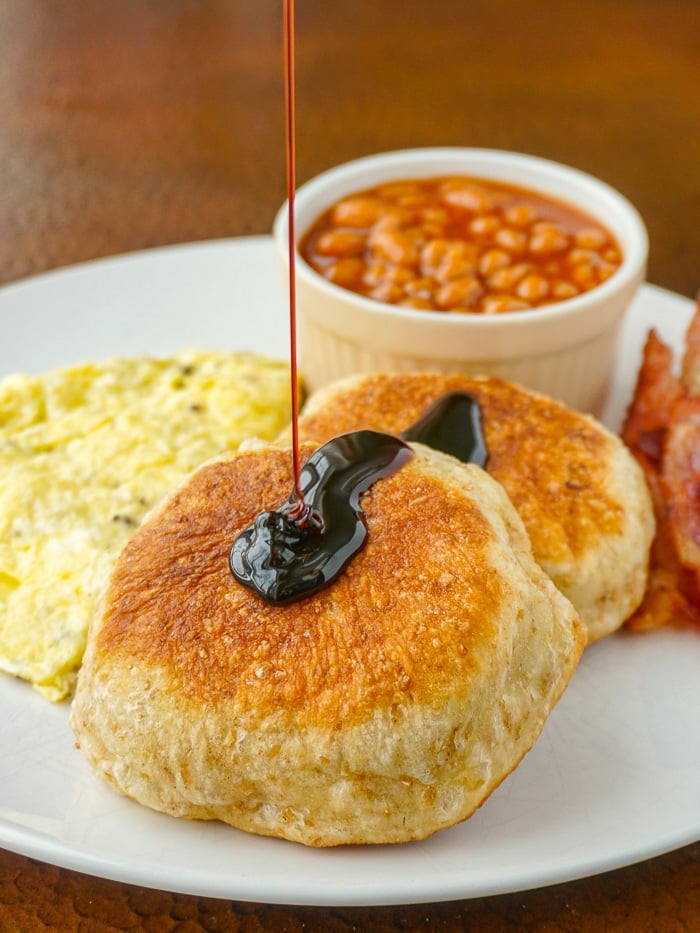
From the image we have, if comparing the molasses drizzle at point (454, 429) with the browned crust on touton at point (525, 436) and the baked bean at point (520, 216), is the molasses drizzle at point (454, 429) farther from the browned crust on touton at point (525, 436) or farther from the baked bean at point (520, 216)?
the baked bean at point (520, 216)

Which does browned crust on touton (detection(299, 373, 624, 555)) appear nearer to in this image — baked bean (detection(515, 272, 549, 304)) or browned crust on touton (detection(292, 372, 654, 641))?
browned crust on touton (detection(292, 372, 654, 641))

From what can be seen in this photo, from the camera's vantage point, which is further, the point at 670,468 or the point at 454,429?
the point at 670,468

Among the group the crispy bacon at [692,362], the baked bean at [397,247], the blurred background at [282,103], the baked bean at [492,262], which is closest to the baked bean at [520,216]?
the baked bean at [492,262]

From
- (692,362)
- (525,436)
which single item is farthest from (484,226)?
(525,436)

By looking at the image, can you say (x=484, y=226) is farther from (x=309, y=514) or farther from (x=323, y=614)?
(x=323, y=614)

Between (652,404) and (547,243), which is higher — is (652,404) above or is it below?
below

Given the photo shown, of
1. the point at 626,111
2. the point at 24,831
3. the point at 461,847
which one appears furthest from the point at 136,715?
the point at 626,111

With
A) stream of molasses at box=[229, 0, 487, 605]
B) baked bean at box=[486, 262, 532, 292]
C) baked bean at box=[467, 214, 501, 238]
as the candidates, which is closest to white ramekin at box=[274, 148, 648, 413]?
baked bean at box=[486, 262, 532, 292]

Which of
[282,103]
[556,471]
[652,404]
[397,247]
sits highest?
[397,247]
